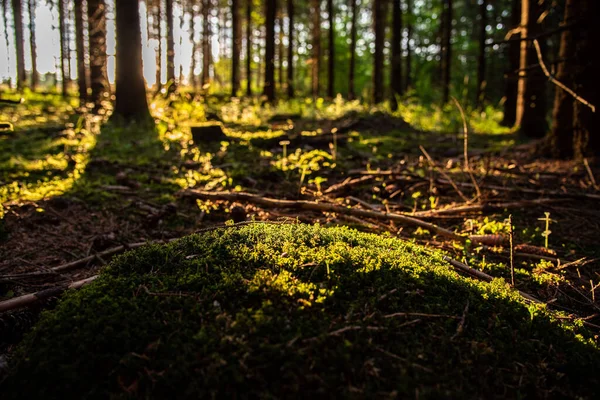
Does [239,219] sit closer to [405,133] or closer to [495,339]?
[495,339]

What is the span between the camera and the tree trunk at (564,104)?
565cm

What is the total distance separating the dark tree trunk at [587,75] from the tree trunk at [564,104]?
14 cm

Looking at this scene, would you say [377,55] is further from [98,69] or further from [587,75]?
[587,75]

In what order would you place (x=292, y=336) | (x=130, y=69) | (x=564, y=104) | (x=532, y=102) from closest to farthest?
(x=292, y=336), (x=564, y=104), (x=532, y=102), (x=130, y=69)

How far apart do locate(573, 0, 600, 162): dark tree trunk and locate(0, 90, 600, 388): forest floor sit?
43cm

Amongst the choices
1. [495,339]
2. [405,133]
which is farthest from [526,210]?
[405,133]

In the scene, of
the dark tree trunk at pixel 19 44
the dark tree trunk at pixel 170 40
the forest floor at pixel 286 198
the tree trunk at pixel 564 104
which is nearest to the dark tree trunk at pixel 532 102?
the forest floor at pixel 286 198

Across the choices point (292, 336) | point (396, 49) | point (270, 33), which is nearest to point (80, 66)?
point (270, 33)

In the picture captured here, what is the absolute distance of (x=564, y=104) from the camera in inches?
233

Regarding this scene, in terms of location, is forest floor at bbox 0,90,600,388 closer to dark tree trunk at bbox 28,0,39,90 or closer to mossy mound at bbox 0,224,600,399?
mossy mound at bbox 0,224,600,399

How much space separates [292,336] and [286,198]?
125 inches

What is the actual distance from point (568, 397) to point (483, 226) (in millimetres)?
2464

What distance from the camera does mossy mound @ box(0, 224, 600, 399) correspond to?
4.50ft

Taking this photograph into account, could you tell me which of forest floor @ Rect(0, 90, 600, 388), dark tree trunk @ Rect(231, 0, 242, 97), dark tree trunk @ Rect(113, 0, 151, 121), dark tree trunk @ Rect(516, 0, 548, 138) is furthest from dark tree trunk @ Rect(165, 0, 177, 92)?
dark tree trunk @ Rect(516, 0, 548, 138)
